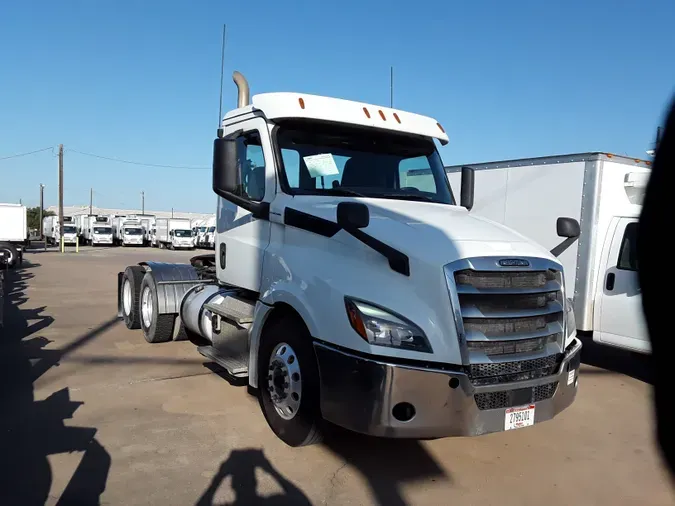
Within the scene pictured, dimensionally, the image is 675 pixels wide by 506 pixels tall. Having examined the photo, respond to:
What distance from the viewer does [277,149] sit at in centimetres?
493

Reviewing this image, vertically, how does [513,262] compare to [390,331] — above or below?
above

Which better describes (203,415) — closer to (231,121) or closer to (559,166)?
(231,121)

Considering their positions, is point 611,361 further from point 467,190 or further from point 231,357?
point 231,357

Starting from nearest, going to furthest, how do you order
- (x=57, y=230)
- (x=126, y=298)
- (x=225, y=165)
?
(x=225, y=165) < (x=126, y=298) < (x=57, y=230)

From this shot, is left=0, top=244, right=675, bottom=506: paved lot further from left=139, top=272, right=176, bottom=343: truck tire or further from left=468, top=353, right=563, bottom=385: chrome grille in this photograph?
left=139, top=272, right=176, bottom=343: truck tire

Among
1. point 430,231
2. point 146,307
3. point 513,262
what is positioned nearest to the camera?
point 513,262

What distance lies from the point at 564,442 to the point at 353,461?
1994mm

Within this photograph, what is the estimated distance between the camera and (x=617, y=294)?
701cm

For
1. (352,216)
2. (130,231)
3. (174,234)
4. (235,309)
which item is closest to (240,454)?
(235,309)

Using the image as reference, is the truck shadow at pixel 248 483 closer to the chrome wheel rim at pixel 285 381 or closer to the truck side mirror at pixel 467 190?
the chrome wheel rim at pixel 285 381

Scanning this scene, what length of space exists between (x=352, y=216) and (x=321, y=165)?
130cm

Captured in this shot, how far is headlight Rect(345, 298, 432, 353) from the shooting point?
355 centimetres

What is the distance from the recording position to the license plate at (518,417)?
370 cm

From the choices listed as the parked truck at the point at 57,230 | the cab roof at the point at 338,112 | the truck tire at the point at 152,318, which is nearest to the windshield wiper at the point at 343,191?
the cab roof at the point at 338,112
